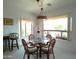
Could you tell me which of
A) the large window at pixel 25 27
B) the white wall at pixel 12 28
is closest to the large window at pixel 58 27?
the large window at pixel 25 27

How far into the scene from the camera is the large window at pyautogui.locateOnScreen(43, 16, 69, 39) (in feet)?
21.5

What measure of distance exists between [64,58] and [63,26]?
2631mm

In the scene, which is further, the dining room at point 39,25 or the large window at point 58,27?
the large window at point 58,27

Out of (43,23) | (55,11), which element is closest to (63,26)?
(55,11)

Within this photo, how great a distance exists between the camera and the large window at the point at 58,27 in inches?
258

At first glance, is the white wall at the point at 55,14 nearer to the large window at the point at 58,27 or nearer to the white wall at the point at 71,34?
the white wall at the point at 71,34

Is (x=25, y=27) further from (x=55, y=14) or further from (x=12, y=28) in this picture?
(x=55, y=14)

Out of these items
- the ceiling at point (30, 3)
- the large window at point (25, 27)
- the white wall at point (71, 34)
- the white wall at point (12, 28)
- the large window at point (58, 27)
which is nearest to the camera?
the white wall at point (71, 34)

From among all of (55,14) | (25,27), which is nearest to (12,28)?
(25,27)

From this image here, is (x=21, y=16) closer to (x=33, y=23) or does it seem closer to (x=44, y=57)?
(x=33, y=23)

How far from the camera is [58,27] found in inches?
286

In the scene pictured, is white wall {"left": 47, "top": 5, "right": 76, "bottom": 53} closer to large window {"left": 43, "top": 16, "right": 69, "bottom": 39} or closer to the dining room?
the dining room

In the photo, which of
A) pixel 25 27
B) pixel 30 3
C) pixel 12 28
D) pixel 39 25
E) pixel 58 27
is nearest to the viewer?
pixel 30 3

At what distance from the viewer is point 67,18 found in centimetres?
634
